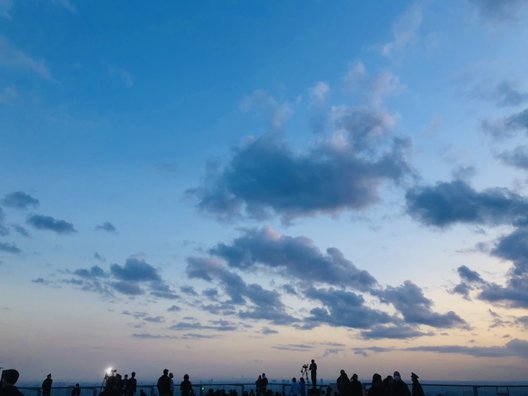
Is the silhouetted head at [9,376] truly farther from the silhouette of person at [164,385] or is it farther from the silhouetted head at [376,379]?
the silhouette of person at [164,385]

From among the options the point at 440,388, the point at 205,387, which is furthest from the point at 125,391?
the point at 440,388

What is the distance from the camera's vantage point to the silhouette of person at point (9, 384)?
19.9 feet

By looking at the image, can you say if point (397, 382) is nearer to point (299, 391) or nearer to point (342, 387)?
point (342, 387)

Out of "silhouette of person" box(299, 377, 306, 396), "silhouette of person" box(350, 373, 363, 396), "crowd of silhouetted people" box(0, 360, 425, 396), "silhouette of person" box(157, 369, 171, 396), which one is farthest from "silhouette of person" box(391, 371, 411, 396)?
"silhouette of person" box(299, 377, 306, 396)

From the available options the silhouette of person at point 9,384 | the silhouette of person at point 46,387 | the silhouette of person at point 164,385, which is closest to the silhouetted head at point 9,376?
the silhouette of person at point 9,384

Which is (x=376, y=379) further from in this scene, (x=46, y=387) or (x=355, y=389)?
(x=46, y=387)

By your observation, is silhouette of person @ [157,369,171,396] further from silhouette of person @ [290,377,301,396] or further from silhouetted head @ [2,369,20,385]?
silhouetted head @ [2,369,20,385]

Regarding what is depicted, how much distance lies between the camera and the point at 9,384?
20.6 feet

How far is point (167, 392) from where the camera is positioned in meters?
19.3

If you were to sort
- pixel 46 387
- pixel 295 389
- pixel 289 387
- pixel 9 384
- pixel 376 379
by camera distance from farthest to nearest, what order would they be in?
1. pixel 289 387
2. pixel 295 389
3. pixel 46 387
4. pixel 376 379
5. pixel 9 384

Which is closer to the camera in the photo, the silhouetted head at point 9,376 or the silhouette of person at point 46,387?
the silhouetted head at point 9,376

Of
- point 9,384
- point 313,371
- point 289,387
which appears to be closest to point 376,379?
point 9,384

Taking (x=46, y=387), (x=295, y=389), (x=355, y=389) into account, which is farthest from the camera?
(x=295, y=389)

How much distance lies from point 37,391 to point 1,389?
2253 cm
